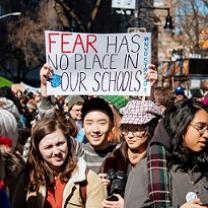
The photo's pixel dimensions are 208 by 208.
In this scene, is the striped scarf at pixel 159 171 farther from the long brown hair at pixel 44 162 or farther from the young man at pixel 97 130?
the young man at pixel 97 130

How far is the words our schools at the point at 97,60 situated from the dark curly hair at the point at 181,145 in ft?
6.72

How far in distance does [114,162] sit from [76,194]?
0.66 metres

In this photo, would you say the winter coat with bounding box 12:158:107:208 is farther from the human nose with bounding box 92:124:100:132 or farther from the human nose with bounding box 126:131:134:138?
the human nose with bounding box 92:124:100:132

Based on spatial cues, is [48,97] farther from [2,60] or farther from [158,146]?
[2,60]

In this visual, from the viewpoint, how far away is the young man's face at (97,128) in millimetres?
5875

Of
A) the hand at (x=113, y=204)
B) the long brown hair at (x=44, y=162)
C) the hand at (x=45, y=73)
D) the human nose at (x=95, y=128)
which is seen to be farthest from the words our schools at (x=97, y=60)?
the hand at (x=113, y=204)

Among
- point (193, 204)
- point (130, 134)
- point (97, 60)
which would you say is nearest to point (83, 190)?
point (130, 134)

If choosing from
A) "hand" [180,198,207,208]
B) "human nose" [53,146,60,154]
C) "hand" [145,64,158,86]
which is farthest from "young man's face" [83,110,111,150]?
"hand" [180,198,207,208]

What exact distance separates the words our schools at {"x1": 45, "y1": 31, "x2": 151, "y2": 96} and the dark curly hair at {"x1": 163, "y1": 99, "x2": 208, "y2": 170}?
2.05 meters

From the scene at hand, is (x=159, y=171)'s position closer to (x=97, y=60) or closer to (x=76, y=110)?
(x=97, y=60)

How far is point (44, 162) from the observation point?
188 inches

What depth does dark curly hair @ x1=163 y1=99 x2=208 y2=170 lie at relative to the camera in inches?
165

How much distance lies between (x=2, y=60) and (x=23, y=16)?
6749mm

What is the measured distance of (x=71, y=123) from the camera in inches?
249
